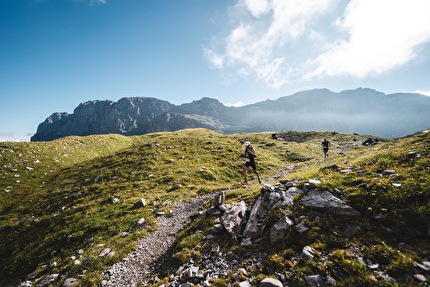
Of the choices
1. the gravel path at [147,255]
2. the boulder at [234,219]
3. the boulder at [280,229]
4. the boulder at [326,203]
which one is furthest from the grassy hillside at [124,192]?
the boulder at [234,219]

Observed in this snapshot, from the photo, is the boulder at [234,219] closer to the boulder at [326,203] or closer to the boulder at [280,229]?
the boulder at [280,229]

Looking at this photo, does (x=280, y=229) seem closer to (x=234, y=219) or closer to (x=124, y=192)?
(x=234, y=219)

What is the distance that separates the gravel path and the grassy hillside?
642mm

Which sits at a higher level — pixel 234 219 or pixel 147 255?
pixel 234 219

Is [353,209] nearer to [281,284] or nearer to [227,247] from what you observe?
[281,284]

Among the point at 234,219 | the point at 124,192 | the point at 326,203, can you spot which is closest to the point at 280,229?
the point at 326,203

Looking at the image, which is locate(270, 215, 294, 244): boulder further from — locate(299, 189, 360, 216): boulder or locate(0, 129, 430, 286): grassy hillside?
locate(299, 189, 360, 216): boulder

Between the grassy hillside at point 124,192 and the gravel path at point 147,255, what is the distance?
64cm

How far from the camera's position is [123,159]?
Answer: 107 ft

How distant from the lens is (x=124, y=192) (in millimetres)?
21250

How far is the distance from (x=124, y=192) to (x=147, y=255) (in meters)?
12.1

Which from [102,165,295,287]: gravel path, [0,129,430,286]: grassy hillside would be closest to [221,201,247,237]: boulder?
[0,129,430,286]: grassy hillside

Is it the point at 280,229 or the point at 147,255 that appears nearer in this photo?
the point at 280,229

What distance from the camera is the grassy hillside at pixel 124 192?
8078mm
